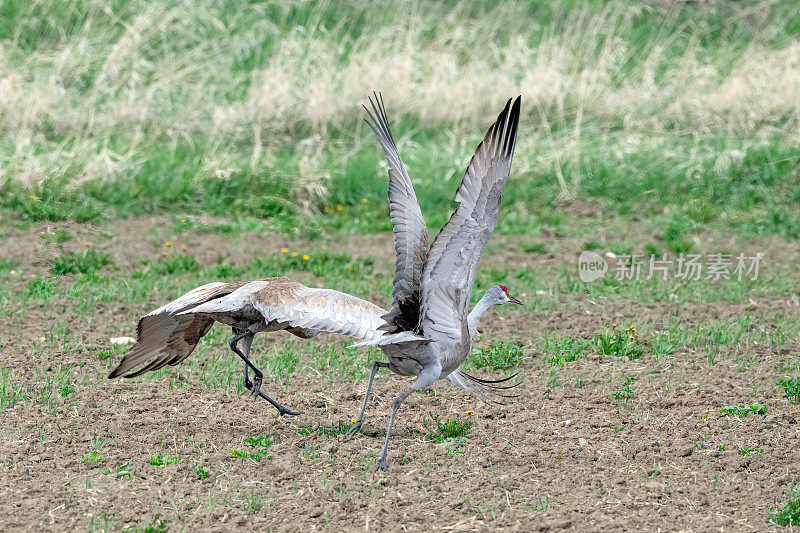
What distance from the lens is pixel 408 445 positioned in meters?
5.01

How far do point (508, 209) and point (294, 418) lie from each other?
5.61 m

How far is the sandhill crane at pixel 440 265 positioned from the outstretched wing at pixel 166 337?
1048 mm

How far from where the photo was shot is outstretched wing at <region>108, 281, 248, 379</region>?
17.2 feet

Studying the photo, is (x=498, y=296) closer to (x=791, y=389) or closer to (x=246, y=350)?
(x=246, y=350)

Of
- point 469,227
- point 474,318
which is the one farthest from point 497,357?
point 469,227

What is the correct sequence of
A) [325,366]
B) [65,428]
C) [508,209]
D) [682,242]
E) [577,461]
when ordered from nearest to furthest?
1. [577,461]
2. [65,428]
3. [325,366]
4. [682,242]
5. [508,209]

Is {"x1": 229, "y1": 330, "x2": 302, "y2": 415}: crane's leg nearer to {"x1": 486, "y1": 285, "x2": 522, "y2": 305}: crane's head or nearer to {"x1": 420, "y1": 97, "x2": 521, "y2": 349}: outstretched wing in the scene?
{"x1": 420, "y1": 97, "x2": 521, "y2": 349}: outstretched wing

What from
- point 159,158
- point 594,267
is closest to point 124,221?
point 159,158

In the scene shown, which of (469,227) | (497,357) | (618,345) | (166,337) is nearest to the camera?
(469,227)

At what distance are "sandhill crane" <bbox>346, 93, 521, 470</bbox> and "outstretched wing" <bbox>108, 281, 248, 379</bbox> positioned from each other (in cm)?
105

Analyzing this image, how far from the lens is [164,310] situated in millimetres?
4926

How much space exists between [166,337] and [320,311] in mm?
1219

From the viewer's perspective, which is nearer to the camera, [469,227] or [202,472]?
[469,227]

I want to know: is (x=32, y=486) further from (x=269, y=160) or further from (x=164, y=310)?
(x=269, y=160)
